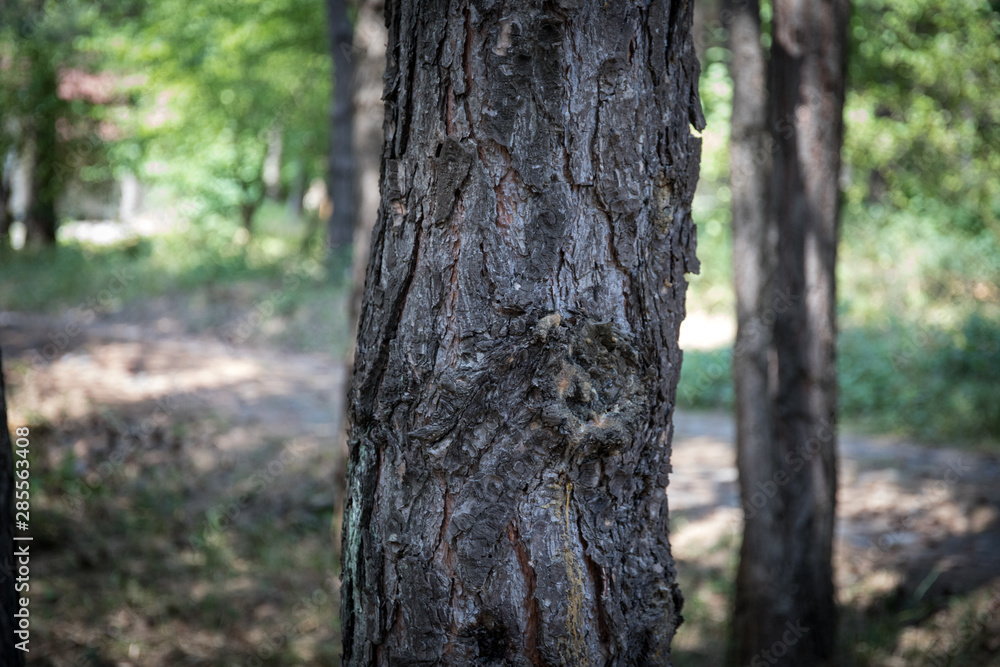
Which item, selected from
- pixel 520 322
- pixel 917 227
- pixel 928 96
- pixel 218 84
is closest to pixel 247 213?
pixel 218 84

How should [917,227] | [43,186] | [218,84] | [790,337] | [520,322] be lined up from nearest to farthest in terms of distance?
[520,322], [790,337], [917,227], [218,84], [43,186]

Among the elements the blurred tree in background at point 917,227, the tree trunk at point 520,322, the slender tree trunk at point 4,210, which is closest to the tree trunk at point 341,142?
the blurred tree in background at point 917,227

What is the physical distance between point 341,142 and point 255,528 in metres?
9.20

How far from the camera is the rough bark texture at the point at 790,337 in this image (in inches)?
134

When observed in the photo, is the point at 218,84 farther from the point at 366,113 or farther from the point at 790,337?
the point at 790,337

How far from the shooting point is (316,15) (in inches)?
542

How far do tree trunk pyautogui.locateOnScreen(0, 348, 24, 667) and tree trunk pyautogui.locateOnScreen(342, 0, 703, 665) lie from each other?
1.39 metres

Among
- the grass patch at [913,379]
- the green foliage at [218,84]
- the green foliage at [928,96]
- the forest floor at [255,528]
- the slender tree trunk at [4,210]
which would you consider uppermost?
the green foliage at [218,84]

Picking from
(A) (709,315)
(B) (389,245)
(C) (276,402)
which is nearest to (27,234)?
(C) (276,402)

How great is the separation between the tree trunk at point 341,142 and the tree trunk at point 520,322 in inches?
443

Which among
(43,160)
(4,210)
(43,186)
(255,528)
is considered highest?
(43,160)

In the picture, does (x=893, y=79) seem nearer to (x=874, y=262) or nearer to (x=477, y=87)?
(x=874, y=262)

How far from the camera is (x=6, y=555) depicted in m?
2.09

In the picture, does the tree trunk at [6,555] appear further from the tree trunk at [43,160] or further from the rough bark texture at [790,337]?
the tree trunk at [43,160]
